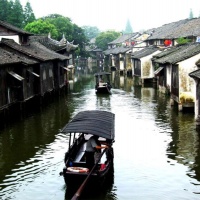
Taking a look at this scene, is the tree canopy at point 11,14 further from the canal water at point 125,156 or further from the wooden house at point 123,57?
the canal water at point 125,156

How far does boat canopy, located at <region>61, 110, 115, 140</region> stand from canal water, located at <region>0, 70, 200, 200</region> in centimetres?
217

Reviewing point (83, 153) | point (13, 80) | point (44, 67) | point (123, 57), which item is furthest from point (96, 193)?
point (123, 57)

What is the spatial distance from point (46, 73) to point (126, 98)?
9611 millimetres

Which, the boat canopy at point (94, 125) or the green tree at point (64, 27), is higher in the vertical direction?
the green tree at point (64, 27)

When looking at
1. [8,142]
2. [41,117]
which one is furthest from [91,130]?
[41,117]

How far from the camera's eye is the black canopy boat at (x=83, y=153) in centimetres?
1480

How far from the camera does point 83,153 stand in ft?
58.6

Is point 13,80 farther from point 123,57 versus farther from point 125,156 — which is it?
point 123,57

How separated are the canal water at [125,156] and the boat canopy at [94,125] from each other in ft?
7.13

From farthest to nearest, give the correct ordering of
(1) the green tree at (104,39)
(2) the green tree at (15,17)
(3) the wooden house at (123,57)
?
(1) the green tree at (104,39), (2) the green tree at (15,17), (3) the wooden house at (123,57)

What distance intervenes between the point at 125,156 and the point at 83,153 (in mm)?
3399

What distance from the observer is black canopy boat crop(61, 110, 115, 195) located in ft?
48.5

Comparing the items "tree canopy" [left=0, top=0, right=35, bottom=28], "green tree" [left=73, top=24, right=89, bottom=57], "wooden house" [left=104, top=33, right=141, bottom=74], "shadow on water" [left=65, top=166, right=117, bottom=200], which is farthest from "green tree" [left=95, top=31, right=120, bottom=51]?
"shadow on water" [left=65, top=166, right=117, bottom=200]

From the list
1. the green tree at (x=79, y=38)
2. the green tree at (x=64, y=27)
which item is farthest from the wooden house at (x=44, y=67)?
the green tree at (x=79, y=38)
